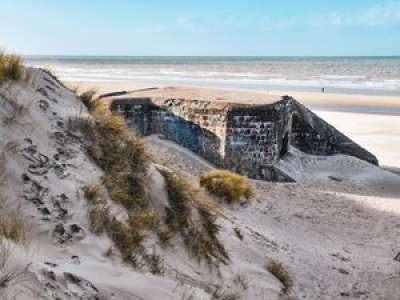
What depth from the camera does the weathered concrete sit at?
1062cm

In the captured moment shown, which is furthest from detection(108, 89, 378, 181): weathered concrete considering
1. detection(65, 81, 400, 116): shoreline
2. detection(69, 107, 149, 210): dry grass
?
detection(65, 81, 400, 116): shoreline

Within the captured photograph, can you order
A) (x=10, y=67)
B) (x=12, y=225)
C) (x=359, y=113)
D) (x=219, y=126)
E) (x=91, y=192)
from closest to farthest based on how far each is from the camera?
(x=12, y=225), (x=91, y=192), (x=10, y=67), (x=219, y=126), (x=359, y=113)

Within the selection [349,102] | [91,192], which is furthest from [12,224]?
[349,102]

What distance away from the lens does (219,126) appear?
1062 cm

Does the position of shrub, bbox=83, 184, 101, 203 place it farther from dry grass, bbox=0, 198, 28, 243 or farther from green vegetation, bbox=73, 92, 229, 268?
dry grass, bbox=0, 198, 28, 243

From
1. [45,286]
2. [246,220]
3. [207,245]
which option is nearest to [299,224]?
[246,220]

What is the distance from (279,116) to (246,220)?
174 inches

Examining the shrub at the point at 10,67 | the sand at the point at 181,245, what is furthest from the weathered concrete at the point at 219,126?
the shrub at the point at 10,67

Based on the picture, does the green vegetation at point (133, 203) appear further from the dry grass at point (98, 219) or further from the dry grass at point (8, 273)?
the dry grass at point (8, 273)

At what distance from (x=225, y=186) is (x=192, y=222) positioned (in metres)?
2.77

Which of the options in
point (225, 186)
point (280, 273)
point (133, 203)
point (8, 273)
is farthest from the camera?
point (225, 186)

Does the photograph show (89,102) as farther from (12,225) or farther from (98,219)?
(12,225)

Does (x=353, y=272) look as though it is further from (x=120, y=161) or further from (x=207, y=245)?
(x=120, y=161)

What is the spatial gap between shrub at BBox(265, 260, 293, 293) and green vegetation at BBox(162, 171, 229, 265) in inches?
25.2
